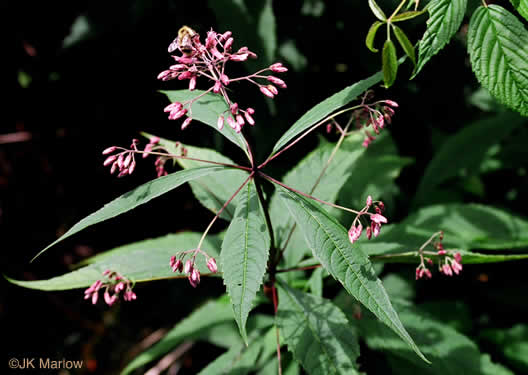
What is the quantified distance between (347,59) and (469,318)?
137 centimetres

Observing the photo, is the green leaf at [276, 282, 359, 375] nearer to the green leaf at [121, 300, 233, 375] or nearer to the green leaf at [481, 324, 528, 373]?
the green leaf at [121, 300, 233, 375]

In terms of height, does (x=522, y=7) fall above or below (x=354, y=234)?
above

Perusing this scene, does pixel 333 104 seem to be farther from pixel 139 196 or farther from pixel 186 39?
pixel 139 196

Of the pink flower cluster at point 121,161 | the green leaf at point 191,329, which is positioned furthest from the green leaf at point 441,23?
the green leaf at point 191,329

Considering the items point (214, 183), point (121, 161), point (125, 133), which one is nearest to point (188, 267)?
point (121, 161)

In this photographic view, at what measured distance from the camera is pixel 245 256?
97cm

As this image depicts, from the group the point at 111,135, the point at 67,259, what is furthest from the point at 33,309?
the point at 111,135

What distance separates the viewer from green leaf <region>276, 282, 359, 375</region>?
3.81 feet

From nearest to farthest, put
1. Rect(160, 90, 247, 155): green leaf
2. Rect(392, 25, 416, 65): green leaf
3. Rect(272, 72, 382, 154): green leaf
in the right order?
Rect(392, 25, 416, 65): green leaf < Rect(272, 72, 382, 154): green leaf < Rect(160, 90, 247, 155): green leaf

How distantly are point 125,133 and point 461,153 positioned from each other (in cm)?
172

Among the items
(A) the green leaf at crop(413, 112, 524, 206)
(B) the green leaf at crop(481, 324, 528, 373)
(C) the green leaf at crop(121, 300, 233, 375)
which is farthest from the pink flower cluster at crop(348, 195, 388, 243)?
(B) the green leaf at crop(481, 324, 528, 373)

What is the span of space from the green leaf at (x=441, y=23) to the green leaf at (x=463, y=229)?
2.44 feet

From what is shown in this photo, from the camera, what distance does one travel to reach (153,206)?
8.66 ft

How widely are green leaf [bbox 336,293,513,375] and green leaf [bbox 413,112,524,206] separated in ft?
2.92
